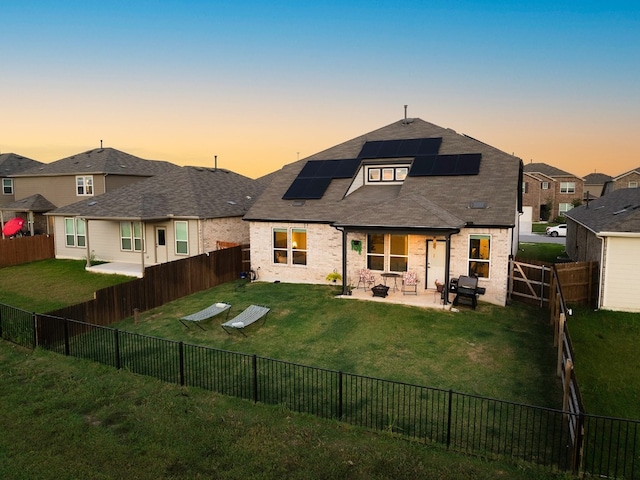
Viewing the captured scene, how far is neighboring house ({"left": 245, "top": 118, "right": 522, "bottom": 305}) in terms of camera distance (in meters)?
16.1

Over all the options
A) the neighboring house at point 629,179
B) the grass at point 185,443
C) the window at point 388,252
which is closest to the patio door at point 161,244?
the window at point 388,252

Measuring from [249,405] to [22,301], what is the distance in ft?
46.3

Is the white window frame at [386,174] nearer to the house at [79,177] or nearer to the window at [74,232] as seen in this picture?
the house at [79,177]

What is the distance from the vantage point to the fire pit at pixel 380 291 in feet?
53.9

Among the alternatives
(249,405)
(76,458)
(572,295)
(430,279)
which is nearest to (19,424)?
(76,458)

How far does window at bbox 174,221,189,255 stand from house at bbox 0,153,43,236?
22314 mm

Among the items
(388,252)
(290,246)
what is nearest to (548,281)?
(388,252)

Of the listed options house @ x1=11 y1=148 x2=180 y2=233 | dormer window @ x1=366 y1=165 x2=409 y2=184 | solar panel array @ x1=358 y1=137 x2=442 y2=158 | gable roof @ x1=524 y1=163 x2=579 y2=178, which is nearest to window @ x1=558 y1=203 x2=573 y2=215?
gable roof @ x1=524 y1=163 x2=579 y2=178

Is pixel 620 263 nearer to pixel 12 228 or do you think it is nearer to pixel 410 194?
pixel 410 194

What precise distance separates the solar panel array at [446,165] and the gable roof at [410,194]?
15 cm

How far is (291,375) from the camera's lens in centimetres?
970

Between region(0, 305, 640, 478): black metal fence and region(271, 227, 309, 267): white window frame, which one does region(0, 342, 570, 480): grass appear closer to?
region(0, 305, 640, 478): black metal fence

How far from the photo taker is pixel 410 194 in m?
18.3

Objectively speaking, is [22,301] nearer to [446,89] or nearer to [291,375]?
[291,375]
